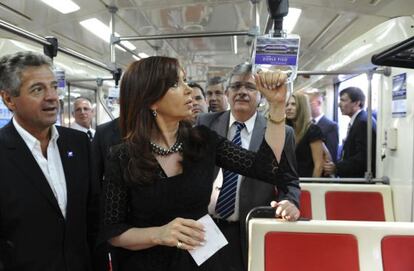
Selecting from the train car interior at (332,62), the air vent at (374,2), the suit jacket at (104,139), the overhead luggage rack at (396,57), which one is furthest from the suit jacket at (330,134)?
the suit jacket at (104,139)

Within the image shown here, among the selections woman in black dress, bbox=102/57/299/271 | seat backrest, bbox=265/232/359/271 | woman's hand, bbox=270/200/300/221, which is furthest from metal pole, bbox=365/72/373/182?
woman in black dress, bbox=102/57/299/271

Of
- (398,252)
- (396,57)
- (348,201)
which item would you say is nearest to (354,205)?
(348,201)

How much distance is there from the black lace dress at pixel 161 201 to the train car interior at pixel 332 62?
1.71 ft

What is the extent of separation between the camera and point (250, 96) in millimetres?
2227

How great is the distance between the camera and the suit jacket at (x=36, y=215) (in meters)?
1.33

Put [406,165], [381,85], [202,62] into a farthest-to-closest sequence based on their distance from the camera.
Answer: [202,62] → [381,85] → [406,165]

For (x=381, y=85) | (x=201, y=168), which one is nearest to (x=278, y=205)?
(x=201, y=168)

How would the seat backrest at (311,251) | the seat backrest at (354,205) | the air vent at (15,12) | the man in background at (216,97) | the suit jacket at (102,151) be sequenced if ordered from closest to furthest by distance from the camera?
the suit jacket at (102,151), the seat backrest at (311,251), the seat backrest at (354,205), the air vent at (15,12), the man in background at (216,97)

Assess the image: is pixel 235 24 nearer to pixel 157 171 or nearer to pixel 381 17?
pixel 381 17

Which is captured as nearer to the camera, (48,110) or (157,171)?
(157,171)

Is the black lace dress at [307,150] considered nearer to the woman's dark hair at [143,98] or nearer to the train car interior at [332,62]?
the train car interior at [332,62]

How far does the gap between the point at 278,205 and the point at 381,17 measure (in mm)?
2479

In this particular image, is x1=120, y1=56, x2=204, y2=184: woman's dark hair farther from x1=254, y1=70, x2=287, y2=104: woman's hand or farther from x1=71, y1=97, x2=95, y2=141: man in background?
x1=71, y1=97, x2=95, y2=141: man in background

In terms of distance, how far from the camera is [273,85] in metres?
1.18
